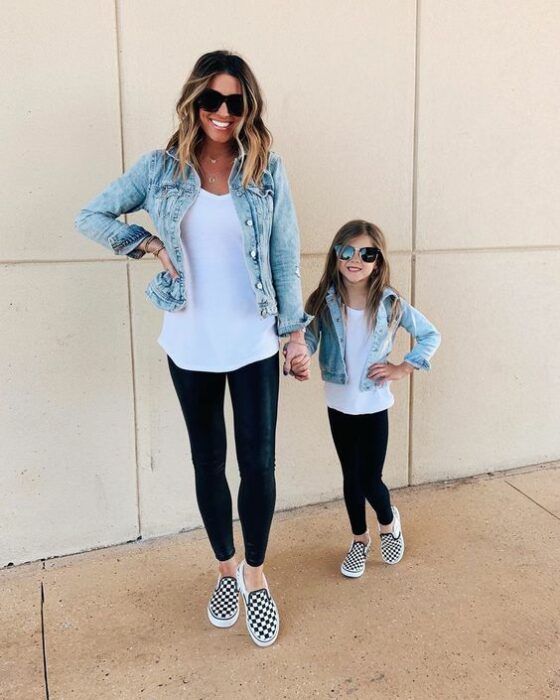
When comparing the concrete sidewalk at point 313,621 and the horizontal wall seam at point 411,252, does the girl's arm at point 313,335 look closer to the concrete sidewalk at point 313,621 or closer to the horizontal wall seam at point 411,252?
the horizontal wall seam at point 411,252

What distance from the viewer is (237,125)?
2.17m

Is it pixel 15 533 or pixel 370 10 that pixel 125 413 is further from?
pixel 370 10

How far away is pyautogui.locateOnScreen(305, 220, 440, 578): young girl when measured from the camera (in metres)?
2.66

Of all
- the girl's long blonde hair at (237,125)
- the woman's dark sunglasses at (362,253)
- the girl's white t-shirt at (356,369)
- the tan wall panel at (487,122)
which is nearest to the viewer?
the girl's long blonde hair at (237,125)

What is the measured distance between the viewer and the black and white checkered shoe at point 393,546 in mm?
2889

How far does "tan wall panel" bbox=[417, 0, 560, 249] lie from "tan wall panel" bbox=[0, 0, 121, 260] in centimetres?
165

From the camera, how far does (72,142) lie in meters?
2.79

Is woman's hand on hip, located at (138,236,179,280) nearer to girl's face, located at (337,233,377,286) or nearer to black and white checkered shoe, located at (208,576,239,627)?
girl's face, located at (337,233,377,286)

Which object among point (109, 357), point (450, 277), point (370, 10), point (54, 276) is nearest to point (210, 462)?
point (109, 357)

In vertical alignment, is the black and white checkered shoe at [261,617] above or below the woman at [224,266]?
below

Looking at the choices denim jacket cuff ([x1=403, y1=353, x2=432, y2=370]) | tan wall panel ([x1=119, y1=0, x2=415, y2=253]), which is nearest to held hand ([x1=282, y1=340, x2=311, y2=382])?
denim jacket cuff ([x1=403, y1=353, x2=432, y2=370])

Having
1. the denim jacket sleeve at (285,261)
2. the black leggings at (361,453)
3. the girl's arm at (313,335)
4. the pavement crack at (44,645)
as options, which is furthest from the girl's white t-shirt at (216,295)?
the pavement crack at (44,645)

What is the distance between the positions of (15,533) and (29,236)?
1368 millimetres

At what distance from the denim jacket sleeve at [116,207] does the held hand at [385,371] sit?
3.63 ft
